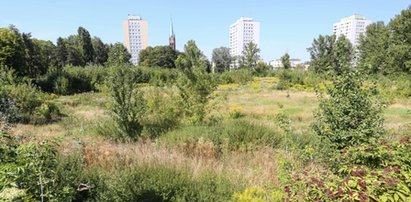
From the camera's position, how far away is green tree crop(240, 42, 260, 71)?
58531mm

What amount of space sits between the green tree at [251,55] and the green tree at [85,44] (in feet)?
116

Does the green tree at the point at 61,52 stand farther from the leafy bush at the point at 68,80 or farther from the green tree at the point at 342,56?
the green tree at the point at 342,56

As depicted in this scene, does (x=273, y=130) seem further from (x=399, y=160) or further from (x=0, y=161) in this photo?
(x=0, y=161)

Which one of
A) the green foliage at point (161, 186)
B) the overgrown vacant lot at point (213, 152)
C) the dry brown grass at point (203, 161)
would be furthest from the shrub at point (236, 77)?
the green foliage at point (161, 186)

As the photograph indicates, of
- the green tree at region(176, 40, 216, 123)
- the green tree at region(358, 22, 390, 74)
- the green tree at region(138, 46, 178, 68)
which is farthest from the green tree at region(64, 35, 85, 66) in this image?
the green tree at region(358, 22, 390, 74)

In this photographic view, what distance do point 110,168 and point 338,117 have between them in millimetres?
3979

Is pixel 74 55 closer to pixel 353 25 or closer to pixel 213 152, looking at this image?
pixel 213 152

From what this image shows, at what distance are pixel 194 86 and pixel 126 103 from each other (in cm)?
238

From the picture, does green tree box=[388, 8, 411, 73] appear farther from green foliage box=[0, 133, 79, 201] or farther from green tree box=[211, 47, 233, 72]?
green tree box=[211, 47, 233, 72]

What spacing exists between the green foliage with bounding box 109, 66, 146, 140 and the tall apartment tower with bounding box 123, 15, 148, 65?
11836 cm

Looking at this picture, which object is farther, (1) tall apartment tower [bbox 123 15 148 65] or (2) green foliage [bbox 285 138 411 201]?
(1) tall apartment tower [bbox 123 15 148 65]

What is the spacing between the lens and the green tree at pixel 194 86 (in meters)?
8.30

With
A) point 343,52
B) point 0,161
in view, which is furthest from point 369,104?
point 0,161

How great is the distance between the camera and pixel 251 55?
5919 centimetres
